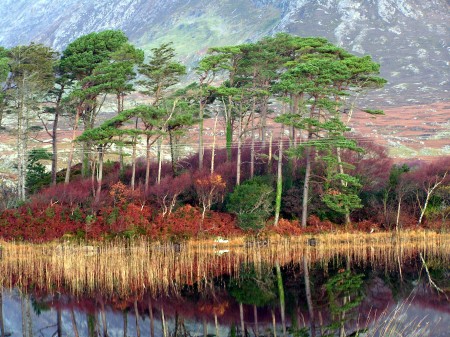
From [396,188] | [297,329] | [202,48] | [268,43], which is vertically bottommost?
[297,329]

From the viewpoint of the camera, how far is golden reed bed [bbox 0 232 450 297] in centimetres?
2553

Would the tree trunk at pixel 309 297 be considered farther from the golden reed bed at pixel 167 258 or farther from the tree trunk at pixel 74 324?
the tree trunk at pixel 74 324

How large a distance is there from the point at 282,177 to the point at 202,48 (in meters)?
149

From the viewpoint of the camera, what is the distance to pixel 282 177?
41.7m

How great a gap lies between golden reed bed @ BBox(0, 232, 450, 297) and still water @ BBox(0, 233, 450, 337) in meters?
0.08

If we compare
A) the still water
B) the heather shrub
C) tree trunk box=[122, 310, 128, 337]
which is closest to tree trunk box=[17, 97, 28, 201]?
the still water

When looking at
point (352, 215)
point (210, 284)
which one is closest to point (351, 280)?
point (210, 284)

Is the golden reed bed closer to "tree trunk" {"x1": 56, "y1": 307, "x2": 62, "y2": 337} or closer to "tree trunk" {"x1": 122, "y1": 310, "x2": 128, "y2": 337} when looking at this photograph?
"tree trunk" {"x1": 56, "y1": 307, "x2": 62, "y2": 337}

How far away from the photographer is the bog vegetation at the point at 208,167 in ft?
118

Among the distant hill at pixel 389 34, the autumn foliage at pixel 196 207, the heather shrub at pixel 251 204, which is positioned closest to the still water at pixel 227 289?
the heather shrub at pixel 251 204

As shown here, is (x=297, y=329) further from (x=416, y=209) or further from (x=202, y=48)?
(x=202, y=48)

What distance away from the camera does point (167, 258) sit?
97.3ft

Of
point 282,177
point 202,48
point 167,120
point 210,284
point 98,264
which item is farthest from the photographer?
point 202,48

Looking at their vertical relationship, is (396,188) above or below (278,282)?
above
